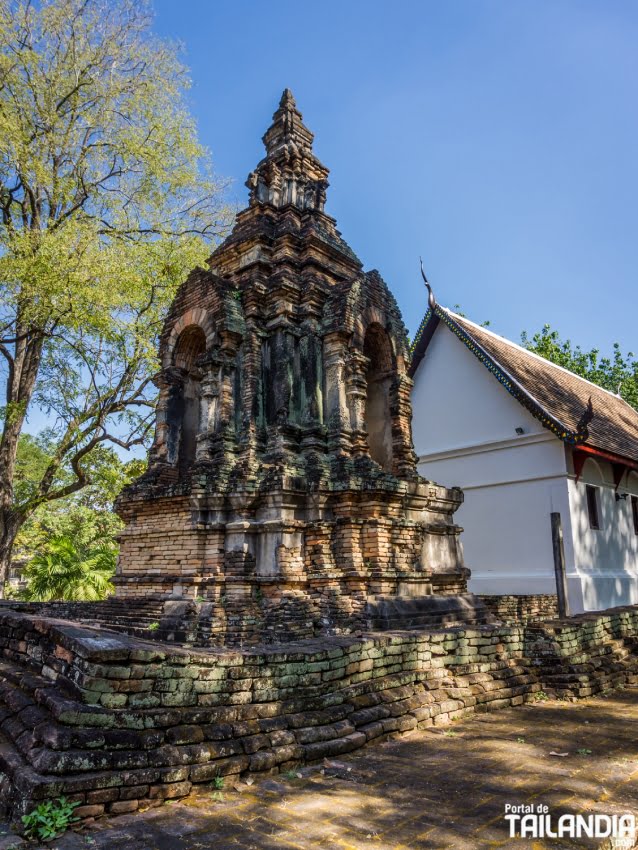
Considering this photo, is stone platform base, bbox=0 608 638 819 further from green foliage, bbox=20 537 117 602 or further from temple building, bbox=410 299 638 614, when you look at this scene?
green foliage, bbox=20 537 117 602

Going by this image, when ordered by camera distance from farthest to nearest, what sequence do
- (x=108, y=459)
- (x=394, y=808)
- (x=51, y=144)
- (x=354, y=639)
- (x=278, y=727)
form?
(x=108, y=459) → (x=51, y=144) → (x=354, y=639) → (x=278, y=727) → (x=394, y=808)

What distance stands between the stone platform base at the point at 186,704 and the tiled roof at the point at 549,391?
798 cm

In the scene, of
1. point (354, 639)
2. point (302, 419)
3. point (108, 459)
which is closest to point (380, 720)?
point (354, 639)

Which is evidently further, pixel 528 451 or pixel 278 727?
pixel 528 451

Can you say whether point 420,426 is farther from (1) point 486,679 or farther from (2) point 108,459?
(1) point 486,679

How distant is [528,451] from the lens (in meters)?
14.1

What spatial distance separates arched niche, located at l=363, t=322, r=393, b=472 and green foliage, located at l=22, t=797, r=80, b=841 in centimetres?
672

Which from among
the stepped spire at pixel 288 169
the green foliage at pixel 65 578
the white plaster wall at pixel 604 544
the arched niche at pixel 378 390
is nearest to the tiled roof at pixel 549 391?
the white plaster wall at pixel 604 544

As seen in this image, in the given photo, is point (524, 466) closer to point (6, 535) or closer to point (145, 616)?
point (145, 616)

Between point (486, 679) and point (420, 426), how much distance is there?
429 inches

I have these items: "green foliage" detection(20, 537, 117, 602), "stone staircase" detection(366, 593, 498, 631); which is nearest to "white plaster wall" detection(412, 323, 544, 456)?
"stone staircase" detection(366, 593, 498, 631)

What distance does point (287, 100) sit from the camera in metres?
11.1

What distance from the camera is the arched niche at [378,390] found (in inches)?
371

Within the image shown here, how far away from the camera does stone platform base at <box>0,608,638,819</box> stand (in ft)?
11.0
